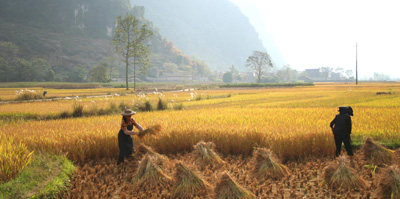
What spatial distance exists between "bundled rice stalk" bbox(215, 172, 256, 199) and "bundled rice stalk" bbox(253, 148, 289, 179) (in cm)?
121

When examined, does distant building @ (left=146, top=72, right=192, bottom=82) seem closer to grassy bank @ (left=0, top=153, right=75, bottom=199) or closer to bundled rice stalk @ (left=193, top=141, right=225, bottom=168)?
bundled rice stalk @ (left=193, top=141, right=225, bottom=168)

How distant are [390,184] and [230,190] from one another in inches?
112

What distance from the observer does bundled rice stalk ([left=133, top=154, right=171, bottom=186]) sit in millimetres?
5387

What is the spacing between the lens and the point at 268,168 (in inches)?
227

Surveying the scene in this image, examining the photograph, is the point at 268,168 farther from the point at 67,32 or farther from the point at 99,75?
the point at 67,32

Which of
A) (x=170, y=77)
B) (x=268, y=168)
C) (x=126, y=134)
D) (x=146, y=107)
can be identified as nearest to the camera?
(x=268, y=168)

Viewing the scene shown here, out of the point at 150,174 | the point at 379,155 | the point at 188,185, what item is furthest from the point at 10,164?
the point at 379,155

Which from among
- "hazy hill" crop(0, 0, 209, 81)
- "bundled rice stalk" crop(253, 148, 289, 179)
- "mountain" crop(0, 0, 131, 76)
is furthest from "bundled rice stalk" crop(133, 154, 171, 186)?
"mountain" crop(0, 0, 131, 76)

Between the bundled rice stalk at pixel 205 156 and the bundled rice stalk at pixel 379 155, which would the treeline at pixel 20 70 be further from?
the bundled rice stalk at pixel 379 155

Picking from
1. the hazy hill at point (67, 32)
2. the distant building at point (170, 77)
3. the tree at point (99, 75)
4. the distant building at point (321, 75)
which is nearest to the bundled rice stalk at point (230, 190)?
the tree at point (99, 75)

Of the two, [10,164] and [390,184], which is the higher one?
[10,164]

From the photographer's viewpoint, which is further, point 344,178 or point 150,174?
point 150,174

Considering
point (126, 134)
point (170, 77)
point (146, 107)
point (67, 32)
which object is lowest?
point (126, 134)

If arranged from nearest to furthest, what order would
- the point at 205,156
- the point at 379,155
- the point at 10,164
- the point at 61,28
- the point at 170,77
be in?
1. the point at 10,164
2. the point at 379,155
3. the point at 205,156
4. the point at 170,77
5. the point at 61,28
